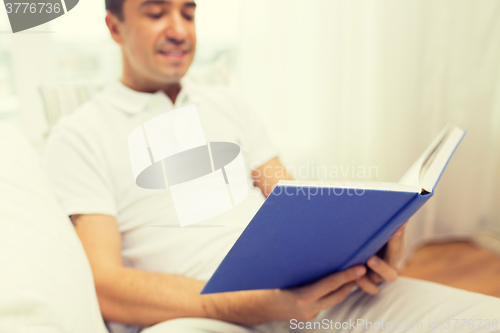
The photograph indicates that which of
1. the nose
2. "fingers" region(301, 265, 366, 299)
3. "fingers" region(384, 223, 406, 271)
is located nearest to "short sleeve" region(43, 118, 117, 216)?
the nose

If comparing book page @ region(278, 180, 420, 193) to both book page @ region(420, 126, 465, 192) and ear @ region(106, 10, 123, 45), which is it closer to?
book page @ region(420, 126, 465, 192)

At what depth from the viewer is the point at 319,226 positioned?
42 centimetres

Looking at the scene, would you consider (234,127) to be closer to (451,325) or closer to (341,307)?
(341,307)

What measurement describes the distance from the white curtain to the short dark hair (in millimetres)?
684

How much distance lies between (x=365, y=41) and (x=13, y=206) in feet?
4.30

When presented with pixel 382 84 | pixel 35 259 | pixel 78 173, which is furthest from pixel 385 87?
pixel 35 259

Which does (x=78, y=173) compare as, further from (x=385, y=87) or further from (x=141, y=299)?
(x=385, y=87)

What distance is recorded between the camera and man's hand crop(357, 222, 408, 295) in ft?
1.85

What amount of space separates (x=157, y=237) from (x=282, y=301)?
249mm

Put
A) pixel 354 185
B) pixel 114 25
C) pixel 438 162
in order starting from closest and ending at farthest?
pixel 354 185 < pixel 438 162 < pixel 114 25

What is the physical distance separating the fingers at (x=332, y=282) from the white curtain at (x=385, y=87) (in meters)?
0.77

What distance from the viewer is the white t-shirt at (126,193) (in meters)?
0.59

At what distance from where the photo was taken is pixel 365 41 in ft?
4.42

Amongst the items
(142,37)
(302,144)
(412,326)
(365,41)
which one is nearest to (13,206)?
(142,37)
